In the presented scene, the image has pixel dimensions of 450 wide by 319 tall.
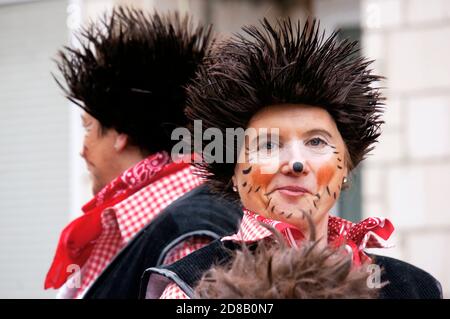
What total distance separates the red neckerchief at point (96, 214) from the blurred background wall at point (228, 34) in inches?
61.2

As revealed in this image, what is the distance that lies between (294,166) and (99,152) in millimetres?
1046

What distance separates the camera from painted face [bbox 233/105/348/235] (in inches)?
69.3

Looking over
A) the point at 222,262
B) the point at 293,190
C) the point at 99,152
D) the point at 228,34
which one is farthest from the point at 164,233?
the point at 228,34

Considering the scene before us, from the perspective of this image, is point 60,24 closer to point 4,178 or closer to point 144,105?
point 4,178

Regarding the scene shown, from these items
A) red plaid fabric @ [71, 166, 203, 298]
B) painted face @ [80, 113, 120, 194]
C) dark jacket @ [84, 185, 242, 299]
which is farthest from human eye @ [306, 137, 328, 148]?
painted face @ [80, 113, 120, 194]

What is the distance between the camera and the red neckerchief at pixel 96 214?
100 inches

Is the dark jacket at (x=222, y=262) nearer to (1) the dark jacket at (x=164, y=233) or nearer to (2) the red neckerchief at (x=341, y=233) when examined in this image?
(2) the red neckerchief at (x=341, y=233)

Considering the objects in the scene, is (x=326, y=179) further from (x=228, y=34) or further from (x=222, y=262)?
(x=228, y=34)

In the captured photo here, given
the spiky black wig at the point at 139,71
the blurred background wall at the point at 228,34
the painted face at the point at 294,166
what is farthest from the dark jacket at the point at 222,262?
the blurred background wall at the point at 228,34

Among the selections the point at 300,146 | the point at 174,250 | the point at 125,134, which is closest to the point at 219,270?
the point at 300,146

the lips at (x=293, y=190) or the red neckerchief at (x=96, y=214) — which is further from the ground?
the lips at (x=293, y=190)

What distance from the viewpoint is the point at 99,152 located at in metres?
2.67

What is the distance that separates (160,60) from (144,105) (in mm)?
137

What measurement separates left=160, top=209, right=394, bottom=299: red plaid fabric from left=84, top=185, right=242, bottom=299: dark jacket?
0.46 m
